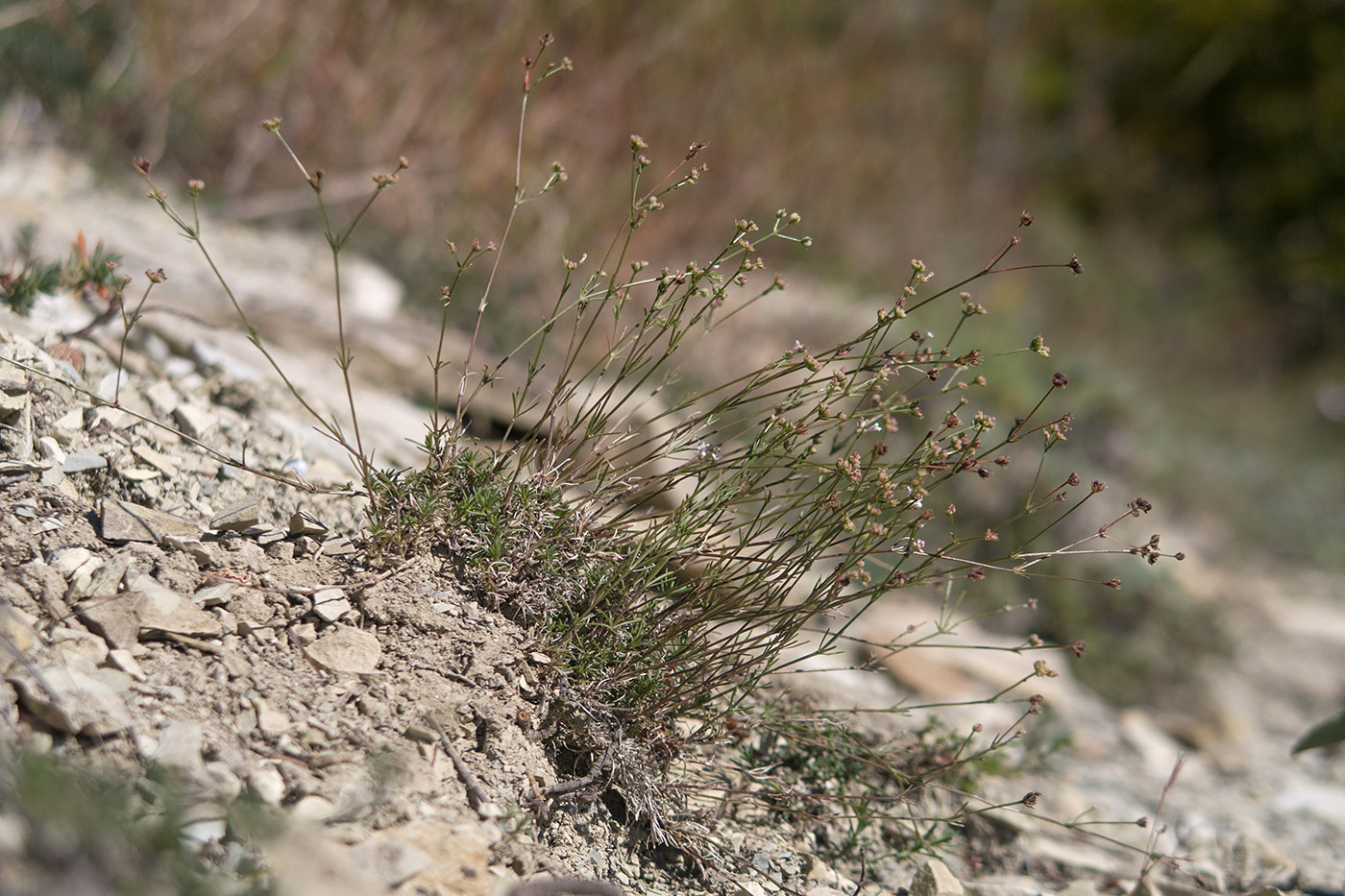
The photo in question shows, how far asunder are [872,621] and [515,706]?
2.32 meters

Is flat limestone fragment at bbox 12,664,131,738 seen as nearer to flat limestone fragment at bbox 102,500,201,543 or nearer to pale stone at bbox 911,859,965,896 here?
flat limestone fragment at bbox 102,500,201,543

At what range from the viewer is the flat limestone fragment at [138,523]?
5.78ft

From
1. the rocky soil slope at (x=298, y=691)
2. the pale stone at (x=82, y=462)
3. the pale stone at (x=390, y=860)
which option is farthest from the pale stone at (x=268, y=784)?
the pale stone at (x=82, y=462)

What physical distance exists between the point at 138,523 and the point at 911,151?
7748 mm

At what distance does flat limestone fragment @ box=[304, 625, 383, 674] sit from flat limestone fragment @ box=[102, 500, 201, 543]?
0.35 metres

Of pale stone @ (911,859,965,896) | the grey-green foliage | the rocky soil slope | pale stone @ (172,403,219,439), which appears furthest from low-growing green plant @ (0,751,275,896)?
the grey-green foliage

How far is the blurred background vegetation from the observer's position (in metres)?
4.58

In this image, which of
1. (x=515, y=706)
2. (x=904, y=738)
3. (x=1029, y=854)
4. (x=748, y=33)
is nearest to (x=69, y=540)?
(x=515, y=706)

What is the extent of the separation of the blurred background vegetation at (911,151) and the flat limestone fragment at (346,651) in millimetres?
2772

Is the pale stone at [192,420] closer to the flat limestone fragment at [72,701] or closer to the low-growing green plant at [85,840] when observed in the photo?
the flat limestone fragment at [72,701]

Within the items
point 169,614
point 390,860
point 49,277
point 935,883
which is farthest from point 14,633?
point 935,883

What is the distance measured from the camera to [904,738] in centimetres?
236

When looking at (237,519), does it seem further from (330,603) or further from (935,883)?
(935,883)

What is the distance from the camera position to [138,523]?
1.80m
